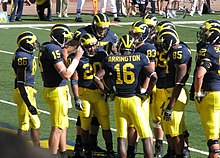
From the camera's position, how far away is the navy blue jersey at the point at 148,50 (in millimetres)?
7039

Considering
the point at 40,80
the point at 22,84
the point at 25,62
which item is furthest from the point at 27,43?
the point at 40,80

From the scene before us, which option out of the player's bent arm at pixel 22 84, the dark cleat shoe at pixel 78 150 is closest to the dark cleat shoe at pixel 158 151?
the dark cleat shoe at pixel 78 150

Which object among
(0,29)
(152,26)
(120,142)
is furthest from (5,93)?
(0,29)

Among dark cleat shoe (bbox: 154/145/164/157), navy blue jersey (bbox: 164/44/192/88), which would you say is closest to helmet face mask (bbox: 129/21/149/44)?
navy blue jersey (bbox: 164/44/192/88)

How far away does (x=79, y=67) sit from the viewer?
23.6 feet

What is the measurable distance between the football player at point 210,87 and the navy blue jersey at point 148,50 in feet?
2.18

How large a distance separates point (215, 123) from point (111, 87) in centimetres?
143

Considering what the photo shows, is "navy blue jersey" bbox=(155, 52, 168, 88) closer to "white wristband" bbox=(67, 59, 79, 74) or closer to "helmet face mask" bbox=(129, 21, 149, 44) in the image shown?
"helmet face mask" bbox=(129, 21, 149, 44)

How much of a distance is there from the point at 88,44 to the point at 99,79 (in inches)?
24.0

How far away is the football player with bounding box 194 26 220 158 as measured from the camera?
654 centimetres

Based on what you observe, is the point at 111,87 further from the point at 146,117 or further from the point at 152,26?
the point at 152,26

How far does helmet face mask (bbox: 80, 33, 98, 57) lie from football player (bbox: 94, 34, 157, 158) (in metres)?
0.53

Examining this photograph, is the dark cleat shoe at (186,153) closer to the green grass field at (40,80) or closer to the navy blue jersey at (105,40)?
the green grass field at (40,80)

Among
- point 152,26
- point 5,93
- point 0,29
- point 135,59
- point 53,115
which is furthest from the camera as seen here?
point 0,29
